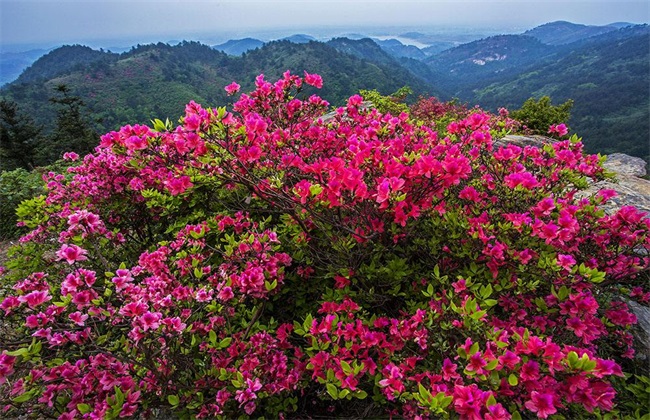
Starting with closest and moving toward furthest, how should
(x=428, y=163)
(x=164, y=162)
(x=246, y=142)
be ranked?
(x=428, y=163)
(x=246, y=142)
(x=164, y=162)

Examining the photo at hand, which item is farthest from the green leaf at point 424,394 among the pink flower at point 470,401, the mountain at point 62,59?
the mountain at point 62,59

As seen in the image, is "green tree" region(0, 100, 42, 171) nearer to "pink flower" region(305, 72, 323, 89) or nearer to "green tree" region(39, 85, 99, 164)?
"green tree" region(39, 85, 99, 164)

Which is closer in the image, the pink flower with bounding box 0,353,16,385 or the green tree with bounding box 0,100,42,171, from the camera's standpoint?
the pink flower with bounding box 0,353,16,385

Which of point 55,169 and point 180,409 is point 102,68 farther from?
point 180,409

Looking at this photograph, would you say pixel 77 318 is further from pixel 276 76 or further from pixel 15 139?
pixel 276 76

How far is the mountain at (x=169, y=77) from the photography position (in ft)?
288

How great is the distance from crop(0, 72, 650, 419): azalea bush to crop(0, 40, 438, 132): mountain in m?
70.2

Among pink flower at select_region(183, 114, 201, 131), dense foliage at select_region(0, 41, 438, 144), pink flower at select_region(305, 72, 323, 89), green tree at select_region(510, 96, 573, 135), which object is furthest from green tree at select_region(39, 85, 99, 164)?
dense foliage at select_region(0, 41, 438, 144)

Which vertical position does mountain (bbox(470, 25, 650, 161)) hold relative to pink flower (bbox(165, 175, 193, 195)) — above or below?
below

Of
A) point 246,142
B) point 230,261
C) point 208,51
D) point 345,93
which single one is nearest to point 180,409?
point 230,261

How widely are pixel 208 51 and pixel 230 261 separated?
175567 millimetres

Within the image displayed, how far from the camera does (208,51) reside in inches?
6112

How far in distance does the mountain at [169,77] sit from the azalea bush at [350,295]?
7023cm

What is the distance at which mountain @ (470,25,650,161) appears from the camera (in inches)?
3455
